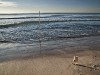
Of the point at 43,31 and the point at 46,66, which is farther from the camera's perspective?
the point at 43,31

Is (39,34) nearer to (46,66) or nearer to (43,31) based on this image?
(43,31)

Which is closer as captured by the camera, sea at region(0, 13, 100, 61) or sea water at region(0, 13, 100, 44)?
sea at region(0, 13, 100, 61)

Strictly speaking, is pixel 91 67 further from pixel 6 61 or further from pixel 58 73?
pixel 6 61

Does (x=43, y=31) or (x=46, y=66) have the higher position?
(x=46, y=66)

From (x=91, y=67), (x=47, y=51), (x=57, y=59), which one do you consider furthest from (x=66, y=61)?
(x=47, y=51)

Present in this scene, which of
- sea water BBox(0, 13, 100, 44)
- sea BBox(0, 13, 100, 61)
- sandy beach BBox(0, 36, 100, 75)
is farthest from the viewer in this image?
sea water BBox(0, 13, 100, 44)

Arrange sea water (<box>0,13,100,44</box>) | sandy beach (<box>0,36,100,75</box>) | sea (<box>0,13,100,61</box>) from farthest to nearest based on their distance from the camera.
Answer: sea water (<box>0,13,100,44</box>), sea (<box>0,13,100,61</box>), sandy beach (<box>0,36,100,75</box>)

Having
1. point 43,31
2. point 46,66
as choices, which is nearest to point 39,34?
point 43,31

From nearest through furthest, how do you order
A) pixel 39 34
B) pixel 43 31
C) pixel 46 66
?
pixel 46 66 < pixel 39 34 < pixel 43 31

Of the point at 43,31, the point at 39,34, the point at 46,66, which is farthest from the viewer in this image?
the point at 43,31

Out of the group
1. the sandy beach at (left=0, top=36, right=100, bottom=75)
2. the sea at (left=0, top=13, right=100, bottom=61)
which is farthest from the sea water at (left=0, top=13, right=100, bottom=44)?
the sandy beach at (left=0, top=36, right=100, bottom=75)

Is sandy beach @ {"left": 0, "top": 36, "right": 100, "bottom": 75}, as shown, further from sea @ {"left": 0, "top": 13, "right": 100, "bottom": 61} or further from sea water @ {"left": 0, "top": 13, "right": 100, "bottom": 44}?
sea water @ {"left": 0, "top": 13, "right": 100, "bottom": 44}

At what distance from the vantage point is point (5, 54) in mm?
9078

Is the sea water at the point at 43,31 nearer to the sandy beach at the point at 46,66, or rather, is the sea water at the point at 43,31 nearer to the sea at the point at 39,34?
the sea at the point at 39,34
